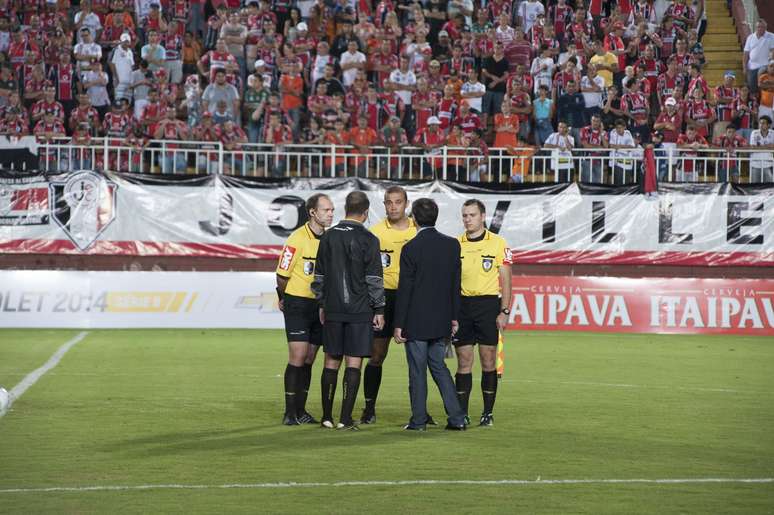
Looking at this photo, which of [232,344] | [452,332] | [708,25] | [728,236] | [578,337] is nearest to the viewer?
[452,332]

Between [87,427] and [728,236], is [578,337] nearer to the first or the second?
[728,236]

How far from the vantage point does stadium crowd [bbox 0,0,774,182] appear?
25.8 meters

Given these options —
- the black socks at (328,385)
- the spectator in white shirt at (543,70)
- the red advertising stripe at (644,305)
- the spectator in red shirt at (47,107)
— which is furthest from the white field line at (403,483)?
the spectator in white shirt at (543,70)

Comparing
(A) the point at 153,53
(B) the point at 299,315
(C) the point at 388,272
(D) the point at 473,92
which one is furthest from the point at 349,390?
(A) the point at 153,53

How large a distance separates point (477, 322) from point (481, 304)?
0.17 meters

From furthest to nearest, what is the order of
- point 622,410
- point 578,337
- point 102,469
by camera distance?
point 578,337, point 622,410, point 102,469

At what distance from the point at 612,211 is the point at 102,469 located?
17.9 metres

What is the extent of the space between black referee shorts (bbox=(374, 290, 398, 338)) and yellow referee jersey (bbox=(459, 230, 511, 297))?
2.18ft

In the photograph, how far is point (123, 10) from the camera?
92.7 feet

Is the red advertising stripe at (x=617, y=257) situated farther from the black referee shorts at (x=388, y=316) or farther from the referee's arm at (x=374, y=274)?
the referee's arm at (x=374, y=274)

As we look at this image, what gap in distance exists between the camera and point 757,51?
28.2 metres

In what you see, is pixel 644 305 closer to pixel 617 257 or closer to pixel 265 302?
pixel 617 257

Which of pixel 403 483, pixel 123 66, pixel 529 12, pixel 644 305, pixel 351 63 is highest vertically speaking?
pixel 529 12

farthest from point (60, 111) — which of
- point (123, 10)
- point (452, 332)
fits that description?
point (452, 332)
